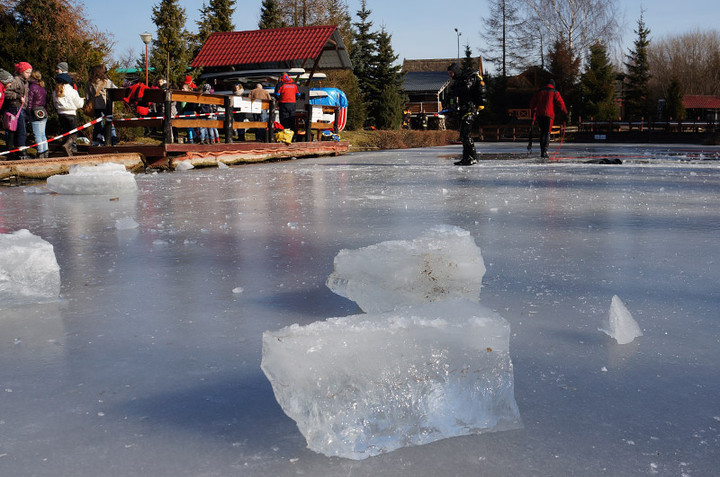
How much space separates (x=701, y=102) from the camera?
71.4m

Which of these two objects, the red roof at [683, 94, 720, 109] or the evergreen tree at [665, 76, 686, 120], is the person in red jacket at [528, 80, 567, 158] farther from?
the red roof at [683, 94, 720, 109]

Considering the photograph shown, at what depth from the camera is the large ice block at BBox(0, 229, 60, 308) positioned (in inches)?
130

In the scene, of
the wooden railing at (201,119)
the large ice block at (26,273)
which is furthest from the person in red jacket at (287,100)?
the large ice block at (26,273)

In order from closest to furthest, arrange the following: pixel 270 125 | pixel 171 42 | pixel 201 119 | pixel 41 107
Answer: pixel 41 107
pixel 201 119
pixel 270 125
pixel 171 42

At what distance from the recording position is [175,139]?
15242mm

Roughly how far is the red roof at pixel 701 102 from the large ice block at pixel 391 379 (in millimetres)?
75189

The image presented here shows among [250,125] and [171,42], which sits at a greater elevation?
[171,42]

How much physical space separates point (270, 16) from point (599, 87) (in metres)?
22.5

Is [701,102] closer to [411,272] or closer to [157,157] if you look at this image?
[157,157]

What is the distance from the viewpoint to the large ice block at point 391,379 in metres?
1.78

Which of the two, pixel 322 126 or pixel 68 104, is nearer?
pixel 68 104

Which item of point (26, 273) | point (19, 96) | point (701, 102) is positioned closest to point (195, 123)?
point (19, 96)

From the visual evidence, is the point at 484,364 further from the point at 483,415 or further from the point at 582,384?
the point at 582,384

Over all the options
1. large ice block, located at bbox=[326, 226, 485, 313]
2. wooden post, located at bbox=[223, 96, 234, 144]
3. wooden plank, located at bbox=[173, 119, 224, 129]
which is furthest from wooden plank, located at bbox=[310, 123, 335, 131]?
large ice block, located at bbox=[326, 226, 485, 313]
